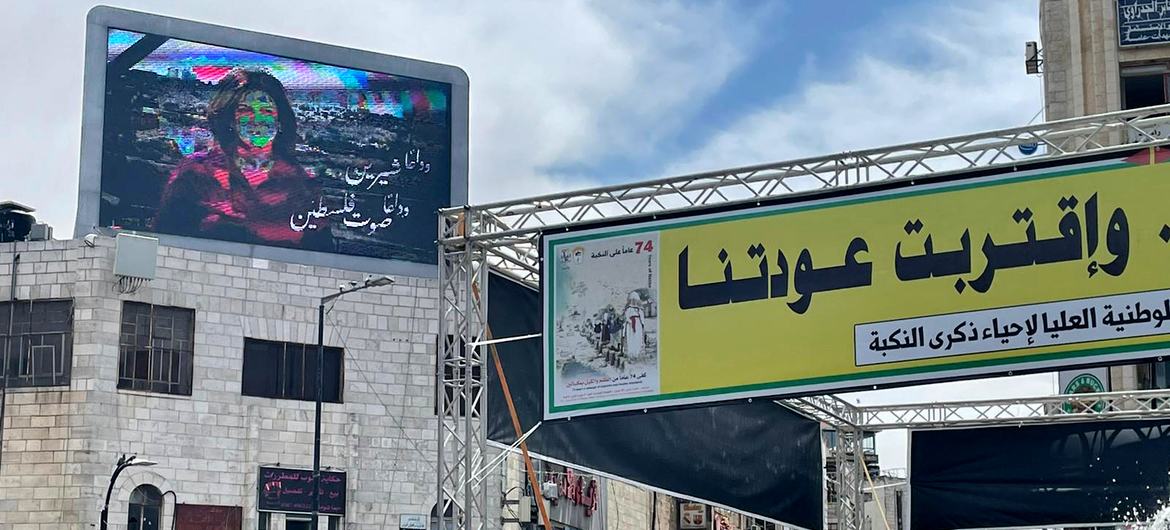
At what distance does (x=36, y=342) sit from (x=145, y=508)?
441 cm

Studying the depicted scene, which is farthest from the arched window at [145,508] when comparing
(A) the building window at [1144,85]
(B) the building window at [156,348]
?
(A) the building window at [1144,85]

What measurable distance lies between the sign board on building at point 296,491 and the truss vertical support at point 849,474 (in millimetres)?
14813

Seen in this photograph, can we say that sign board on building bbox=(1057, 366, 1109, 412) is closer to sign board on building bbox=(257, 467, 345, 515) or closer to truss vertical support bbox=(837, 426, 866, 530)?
truss vertical support bbox=(837, 426, 866, 530)

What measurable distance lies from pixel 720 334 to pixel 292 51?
2769 centimetres

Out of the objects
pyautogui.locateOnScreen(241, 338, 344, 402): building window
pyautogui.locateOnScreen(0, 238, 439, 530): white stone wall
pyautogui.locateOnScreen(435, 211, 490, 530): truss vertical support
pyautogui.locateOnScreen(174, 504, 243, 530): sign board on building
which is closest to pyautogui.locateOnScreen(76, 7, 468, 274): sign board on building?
pyautogui.locateOnScreen(0, 238, 439, 530): white stone wall

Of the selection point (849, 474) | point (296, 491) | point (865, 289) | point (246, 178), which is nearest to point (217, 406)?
point (296, 491)

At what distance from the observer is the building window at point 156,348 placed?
3578 centimetres

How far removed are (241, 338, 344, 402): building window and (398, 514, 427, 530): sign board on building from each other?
3.22m

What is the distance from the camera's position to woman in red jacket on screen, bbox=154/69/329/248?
4022 cm

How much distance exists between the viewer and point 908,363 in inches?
655

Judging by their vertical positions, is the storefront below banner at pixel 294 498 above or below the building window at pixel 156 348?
below

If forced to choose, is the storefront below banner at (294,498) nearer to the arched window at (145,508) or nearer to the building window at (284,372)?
the building window at (284,372)

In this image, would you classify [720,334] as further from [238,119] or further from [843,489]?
[238,119]

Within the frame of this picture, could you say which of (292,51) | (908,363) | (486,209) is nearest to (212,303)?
(292,51)
